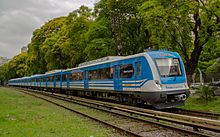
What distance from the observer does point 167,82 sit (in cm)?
1362

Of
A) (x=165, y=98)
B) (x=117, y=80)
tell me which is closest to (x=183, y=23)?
(x=117, y=80)

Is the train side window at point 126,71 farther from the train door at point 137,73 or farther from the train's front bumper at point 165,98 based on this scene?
the train's front bumper at point 165,98

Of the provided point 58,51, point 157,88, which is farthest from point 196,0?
point 58,51

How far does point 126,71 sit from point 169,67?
2688 mm

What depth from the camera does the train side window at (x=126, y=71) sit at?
15312mm

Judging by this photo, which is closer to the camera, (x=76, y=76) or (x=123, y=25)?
(x=76, y=76)

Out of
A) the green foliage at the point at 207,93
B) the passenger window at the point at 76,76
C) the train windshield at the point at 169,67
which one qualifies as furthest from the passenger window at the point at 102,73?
the green foliage at the point at 207,93

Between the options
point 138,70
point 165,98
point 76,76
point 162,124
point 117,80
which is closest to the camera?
point 162,124

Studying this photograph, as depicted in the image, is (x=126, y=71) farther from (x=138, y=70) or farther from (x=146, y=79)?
(x=146, y=79)

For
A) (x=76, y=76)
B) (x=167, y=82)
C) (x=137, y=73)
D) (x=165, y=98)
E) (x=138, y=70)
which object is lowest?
(x=165, y=98)

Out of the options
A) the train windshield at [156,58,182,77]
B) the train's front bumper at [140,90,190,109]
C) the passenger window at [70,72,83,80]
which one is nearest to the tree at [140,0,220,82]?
the train windshield at [156,58,182,77]

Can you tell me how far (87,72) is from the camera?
22344 millimetres

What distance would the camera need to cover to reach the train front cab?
13.4 metres

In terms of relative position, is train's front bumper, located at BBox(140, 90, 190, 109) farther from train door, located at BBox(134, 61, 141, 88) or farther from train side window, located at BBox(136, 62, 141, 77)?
train side window, located at BBox(136, 62, 141, 77)
